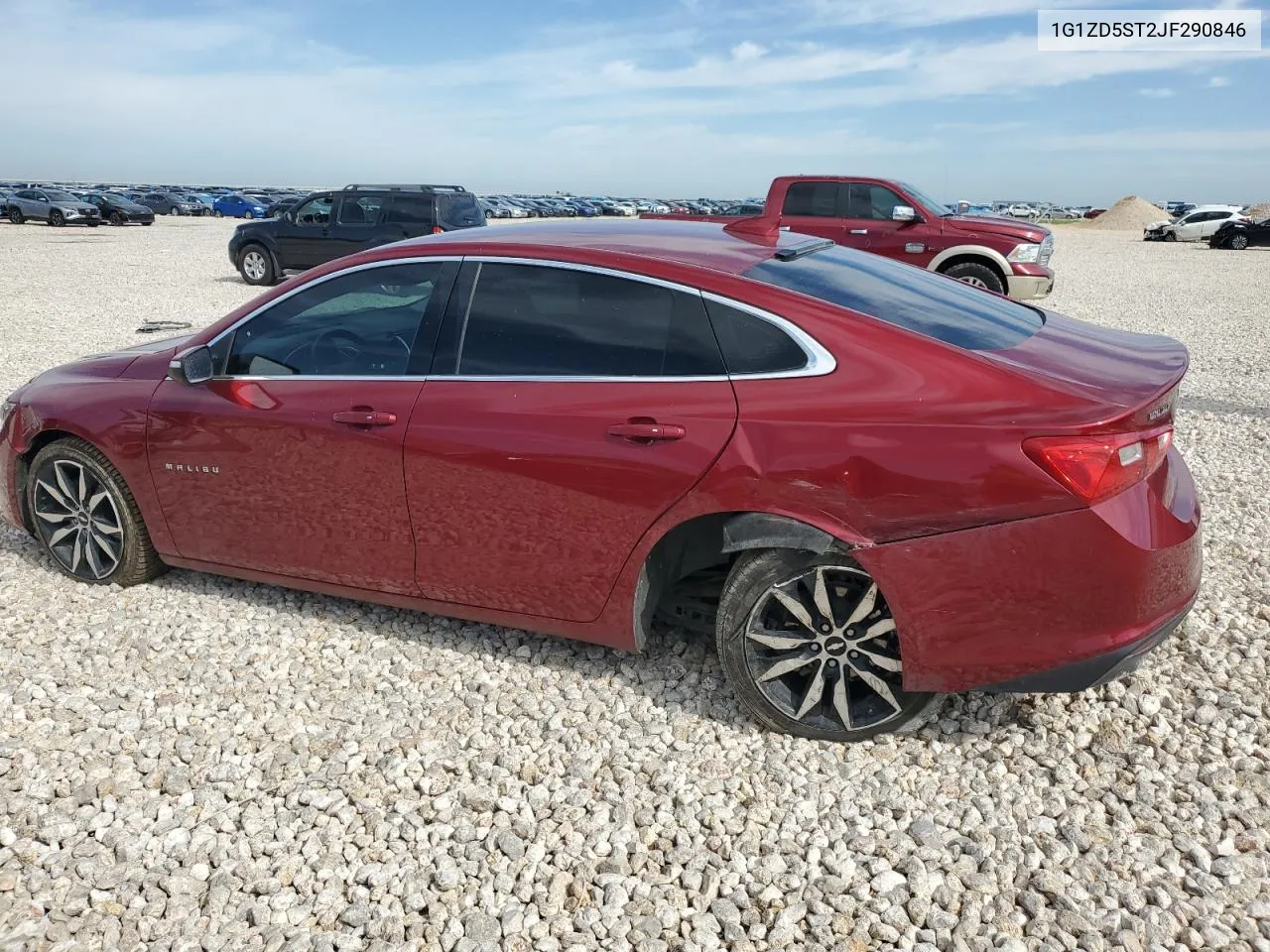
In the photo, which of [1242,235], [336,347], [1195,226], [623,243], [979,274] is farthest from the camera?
[1195,226]

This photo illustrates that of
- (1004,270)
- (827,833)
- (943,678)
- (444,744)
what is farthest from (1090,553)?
(1004,270)

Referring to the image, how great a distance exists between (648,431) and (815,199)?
36.0ft

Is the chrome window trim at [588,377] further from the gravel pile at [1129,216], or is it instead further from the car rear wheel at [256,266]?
the gravel pile at [1129,216]

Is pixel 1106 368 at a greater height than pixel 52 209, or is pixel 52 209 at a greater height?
pixel 52 209

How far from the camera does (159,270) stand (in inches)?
795

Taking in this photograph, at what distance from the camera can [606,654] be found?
383 centimetres

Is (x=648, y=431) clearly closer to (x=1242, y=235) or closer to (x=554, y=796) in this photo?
(x=554, y=796)

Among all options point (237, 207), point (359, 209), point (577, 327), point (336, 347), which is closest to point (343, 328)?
point (336, 347)

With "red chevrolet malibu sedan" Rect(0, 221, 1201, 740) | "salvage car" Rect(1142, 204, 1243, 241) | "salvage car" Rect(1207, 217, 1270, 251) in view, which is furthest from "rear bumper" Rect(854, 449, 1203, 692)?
"salvage car" Rect(1142, 204, 1243, 241)

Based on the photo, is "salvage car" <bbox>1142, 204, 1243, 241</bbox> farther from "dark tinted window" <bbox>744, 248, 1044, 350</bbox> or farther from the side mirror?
the side mirror

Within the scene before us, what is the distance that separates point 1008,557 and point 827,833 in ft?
3.12

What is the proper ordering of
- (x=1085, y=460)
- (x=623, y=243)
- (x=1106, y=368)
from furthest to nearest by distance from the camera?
1. (x=623, y=243)
2. (x=1106, y=368)
3. (x=1085, y=460)

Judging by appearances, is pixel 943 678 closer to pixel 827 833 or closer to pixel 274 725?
pixel 827 833

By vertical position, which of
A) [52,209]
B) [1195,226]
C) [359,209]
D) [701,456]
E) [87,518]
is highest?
[52,209]
